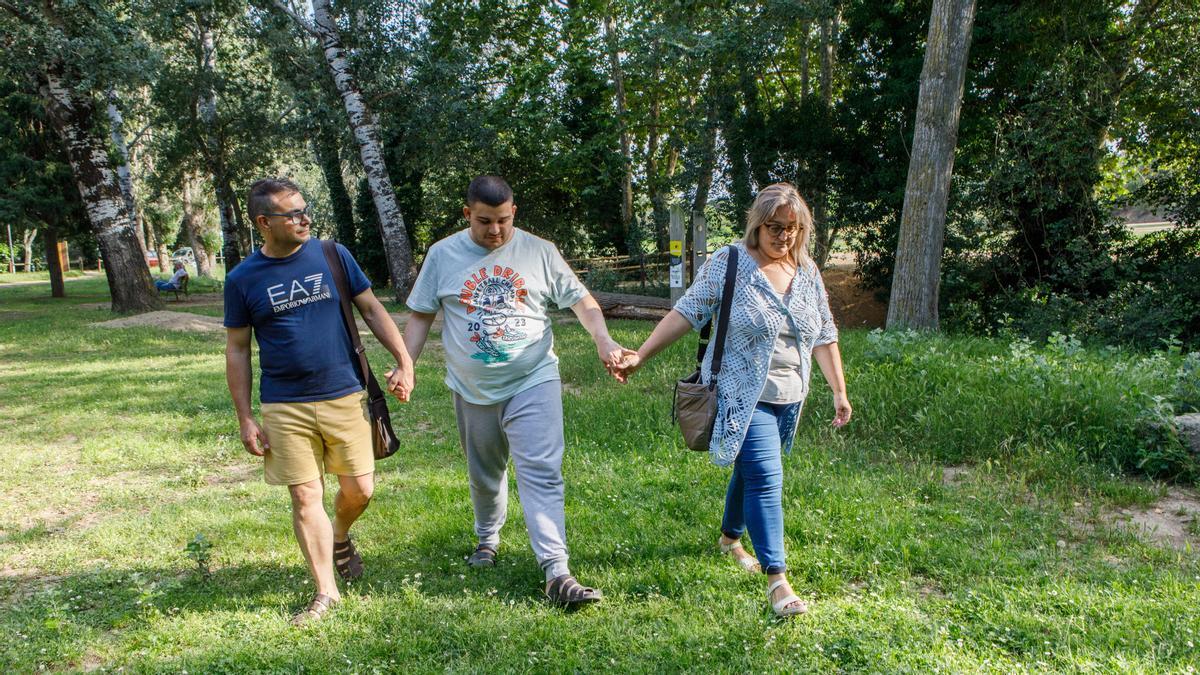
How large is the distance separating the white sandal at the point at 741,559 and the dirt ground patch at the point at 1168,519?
7.35 ft

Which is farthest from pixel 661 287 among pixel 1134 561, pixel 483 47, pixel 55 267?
pixel 55 267

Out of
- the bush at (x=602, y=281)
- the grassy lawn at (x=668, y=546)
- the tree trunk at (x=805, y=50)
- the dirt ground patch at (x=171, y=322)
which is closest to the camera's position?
the grassy lawn at (x=668, y=546)

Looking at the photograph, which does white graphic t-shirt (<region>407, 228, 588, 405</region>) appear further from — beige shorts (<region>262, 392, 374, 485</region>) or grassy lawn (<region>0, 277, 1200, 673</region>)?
grassy lawn (<region>0, 277, 1200, 673</region>)

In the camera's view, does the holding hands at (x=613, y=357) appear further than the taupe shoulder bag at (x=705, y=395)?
Yes

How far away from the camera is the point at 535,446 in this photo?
3826 millimetres

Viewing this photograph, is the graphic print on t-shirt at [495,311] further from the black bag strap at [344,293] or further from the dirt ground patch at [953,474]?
the dirt ground patch at [953,474]

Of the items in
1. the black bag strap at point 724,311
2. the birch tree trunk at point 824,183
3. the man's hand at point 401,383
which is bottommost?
the man's hand at point 401,383

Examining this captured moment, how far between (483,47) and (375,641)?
21.9m

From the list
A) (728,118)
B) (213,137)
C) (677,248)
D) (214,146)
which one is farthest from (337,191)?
(677,248)

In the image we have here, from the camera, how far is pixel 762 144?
18.5m

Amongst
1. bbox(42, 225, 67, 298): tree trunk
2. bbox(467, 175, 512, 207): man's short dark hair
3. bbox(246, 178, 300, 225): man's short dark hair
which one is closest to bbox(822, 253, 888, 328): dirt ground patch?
bbox(467, 175, 512, 207): man's short dark hair

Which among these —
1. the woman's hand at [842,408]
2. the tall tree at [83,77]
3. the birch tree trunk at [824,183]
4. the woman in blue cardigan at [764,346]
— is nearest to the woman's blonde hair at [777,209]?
the woman in blue cardigan at [764,346]

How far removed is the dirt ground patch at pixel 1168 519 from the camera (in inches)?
173

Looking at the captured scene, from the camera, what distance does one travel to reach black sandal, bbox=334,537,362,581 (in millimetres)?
4113
